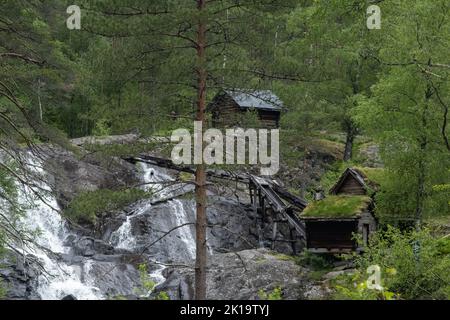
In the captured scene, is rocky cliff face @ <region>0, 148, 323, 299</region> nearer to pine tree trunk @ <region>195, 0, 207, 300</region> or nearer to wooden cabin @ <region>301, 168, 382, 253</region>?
pine tree trunk @ <region>195, 0, 207, 300</region>

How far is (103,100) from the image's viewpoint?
587 inches

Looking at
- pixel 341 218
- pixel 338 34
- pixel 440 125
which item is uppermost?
pixel 338 34

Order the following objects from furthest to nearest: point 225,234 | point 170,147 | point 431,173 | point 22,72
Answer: point 225,234, point 431,173, point 170,147, point 22,72

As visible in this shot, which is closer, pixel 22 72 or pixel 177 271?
pixel 22 72

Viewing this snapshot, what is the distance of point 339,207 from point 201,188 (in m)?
10.3

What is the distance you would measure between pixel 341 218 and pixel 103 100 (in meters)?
11.3

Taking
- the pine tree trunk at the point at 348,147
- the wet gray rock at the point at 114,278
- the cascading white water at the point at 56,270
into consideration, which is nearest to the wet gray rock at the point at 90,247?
the cascading white water at the point at 56,270

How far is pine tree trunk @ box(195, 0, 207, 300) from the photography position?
44.9ft

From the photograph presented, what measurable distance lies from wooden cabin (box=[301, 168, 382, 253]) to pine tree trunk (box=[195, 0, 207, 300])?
9.36 meters

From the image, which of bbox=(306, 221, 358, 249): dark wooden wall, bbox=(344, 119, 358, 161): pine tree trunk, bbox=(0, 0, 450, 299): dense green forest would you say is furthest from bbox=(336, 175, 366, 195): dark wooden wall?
bbox=(344, 119, 358, 161): pine tree trunk

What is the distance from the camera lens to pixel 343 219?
2223 cm
